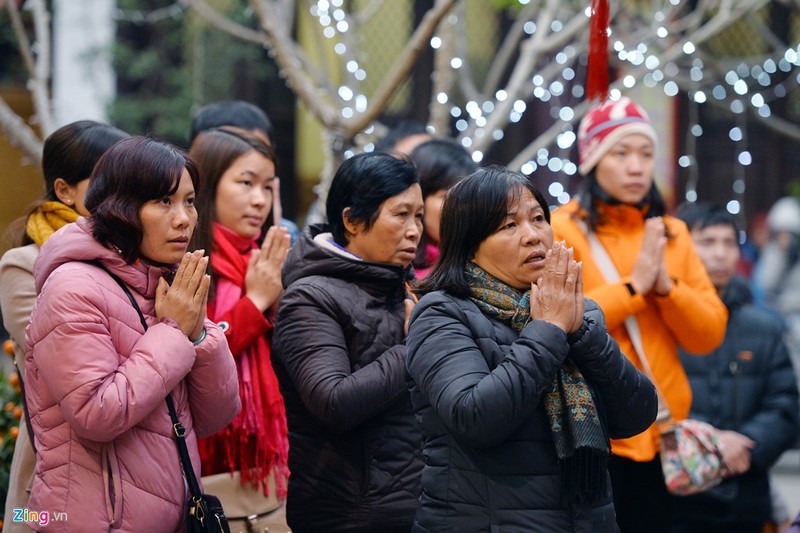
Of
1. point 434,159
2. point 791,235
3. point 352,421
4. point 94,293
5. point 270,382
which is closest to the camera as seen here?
point 94,293

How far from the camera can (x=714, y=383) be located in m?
4.90

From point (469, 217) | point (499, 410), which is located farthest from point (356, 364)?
point (499, 410)

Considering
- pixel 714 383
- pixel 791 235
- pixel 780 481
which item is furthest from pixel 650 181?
pixel 791 235

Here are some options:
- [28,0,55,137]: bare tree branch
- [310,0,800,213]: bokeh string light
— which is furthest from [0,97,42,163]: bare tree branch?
[310,0,800,213]: bokeh string light

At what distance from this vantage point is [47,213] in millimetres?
3633

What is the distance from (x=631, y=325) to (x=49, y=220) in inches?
80.6

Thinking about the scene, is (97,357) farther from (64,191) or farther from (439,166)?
(439,166)

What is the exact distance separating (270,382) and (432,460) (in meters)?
1.09

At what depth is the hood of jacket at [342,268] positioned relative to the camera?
343 centimetres

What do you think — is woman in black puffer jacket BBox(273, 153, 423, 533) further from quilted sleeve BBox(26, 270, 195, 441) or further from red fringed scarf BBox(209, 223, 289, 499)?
quilted sleeve BBox(26, 270, 195, 441)

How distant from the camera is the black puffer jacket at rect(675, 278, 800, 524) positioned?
475 centimetres

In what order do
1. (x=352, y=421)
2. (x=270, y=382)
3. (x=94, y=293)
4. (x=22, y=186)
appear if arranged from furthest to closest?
(x=22, y=186), (x=270, y=382), (x=352, y=421), (x=94, y=293)

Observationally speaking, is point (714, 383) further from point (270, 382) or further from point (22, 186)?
point (22, 186)

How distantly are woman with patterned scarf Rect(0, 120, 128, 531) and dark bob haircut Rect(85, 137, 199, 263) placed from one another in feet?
1.91
